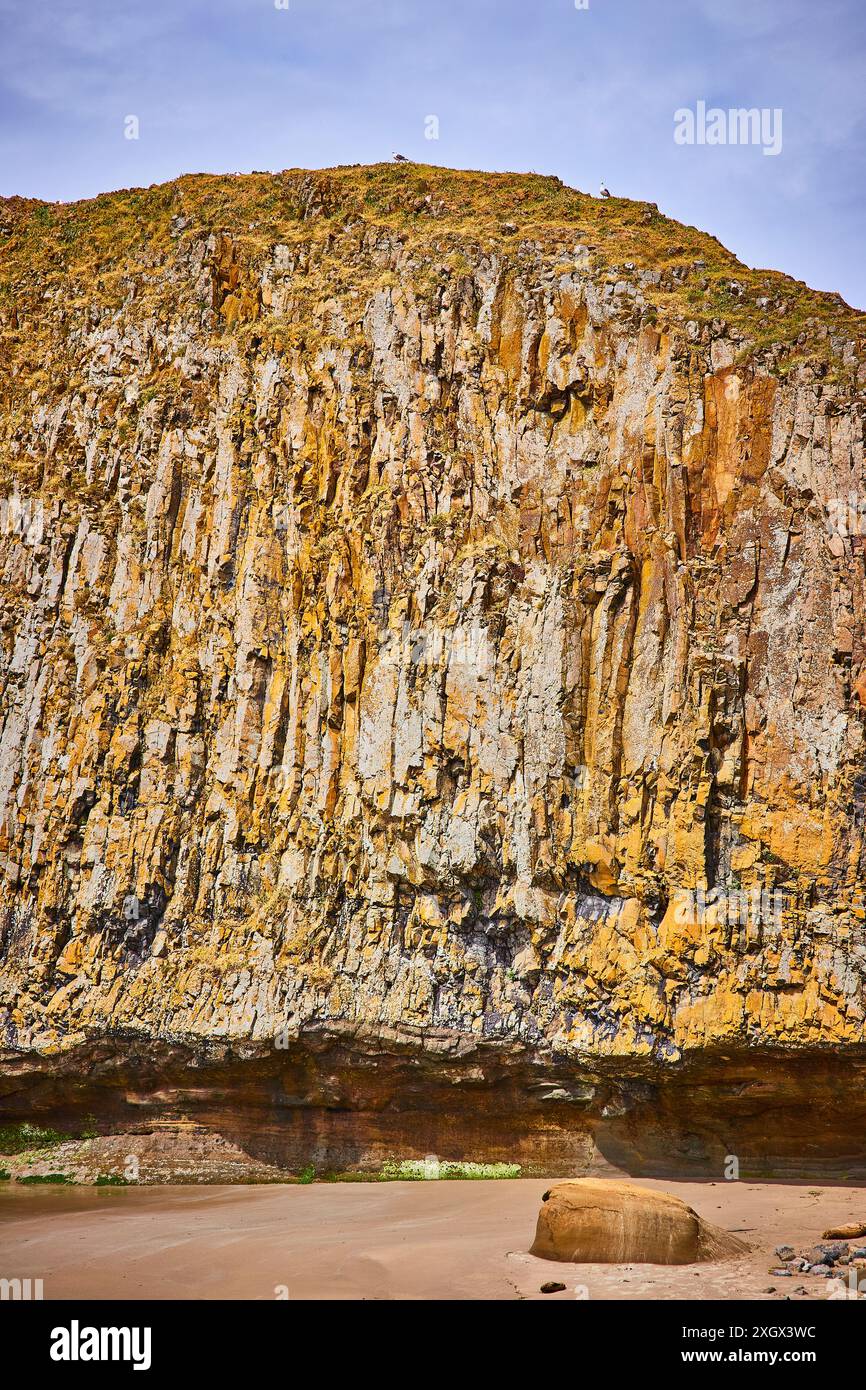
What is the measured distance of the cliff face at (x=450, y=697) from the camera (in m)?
17.9

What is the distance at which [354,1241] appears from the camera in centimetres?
1304

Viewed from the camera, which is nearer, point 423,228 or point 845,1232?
point 845,1232

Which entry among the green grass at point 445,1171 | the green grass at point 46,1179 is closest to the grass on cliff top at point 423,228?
the green grass at point 445,1171

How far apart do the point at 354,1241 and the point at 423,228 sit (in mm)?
19735

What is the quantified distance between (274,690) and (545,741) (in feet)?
18.2

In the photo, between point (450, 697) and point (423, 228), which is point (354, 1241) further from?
point (423, 228)

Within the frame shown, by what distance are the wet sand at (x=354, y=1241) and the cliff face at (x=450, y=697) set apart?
2.19 m

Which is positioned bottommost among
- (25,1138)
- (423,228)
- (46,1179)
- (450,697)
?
(46,1179)

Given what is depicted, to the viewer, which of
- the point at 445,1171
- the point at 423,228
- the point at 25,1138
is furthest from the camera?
the point at 423,228

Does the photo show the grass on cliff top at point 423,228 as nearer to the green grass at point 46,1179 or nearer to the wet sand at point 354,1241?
the wet sand at point 354,1241

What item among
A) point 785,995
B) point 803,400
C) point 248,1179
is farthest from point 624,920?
point 803,400

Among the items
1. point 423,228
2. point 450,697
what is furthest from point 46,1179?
point 423,228

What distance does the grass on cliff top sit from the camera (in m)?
21.0

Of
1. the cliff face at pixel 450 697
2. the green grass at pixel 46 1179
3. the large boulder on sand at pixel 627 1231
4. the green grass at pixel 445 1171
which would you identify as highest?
the cliff face at pixel 450 697
